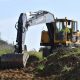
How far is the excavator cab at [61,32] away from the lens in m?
27.7

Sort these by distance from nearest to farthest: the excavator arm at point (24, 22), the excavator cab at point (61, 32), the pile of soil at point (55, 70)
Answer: the pile of soil at point (55, 70) < the excavator arm at point (24, 22) < the excavator cab at point (61, 32)

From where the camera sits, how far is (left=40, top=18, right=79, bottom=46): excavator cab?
27656 millimetres

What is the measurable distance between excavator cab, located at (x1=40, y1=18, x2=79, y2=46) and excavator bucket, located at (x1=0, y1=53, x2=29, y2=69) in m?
6.59

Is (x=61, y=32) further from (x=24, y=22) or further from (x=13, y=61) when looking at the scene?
(x=13, y=61)

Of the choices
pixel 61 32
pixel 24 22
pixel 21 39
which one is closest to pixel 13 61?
pixel 21 39

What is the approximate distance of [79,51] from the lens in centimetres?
2044

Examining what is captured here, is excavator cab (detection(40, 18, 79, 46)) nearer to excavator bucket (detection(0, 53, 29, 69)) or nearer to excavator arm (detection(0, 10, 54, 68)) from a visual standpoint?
excavator arm (detection(0, 10, 54, 68))

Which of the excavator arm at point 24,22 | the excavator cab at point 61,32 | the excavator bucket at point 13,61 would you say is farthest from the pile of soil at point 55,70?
the excavator cab at point 61,32

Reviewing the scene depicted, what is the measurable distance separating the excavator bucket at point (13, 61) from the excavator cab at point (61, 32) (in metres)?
6.59

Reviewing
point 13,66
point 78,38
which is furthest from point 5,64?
point 78,38

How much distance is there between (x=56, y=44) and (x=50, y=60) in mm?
7410

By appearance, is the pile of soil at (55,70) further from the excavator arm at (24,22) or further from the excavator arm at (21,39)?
the excavator arm at (24,22)

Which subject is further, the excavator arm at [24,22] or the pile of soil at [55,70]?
the excavator arm at [24,22]

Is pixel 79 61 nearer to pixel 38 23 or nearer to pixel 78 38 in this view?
pixel 38 23
